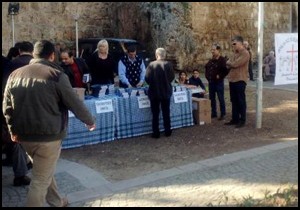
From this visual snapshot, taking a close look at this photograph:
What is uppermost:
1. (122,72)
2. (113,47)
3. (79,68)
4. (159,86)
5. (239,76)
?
(113,47)

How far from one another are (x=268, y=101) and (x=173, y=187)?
26.0 feet

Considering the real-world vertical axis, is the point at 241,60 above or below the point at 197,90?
above

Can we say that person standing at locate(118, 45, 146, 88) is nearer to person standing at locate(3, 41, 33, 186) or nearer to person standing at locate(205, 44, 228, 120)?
person standing at locate(205, 44, 228, 120)

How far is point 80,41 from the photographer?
19.7m

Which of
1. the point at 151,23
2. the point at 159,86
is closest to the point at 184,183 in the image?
the point at 159,86

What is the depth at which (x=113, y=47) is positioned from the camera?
18172 mm

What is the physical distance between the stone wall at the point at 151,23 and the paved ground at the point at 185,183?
1326 centimetres

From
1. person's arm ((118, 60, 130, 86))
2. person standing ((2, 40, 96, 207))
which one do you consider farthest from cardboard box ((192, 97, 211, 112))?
person standing ((2, 40, 96, 207))

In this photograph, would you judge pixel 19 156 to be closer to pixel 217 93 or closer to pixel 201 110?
pixel 201 110

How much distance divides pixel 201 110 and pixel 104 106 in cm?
244

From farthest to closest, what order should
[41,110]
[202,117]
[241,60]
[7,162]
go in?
[202,117], [241,60], [7,162], [41,110]

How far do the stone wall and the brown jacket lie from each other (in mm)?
10572

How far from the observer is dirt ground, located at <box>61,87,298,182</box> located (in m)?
6.97

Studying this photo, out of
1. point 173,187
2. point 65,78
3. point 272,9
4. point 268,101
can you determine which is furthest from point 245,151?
point 272,9
